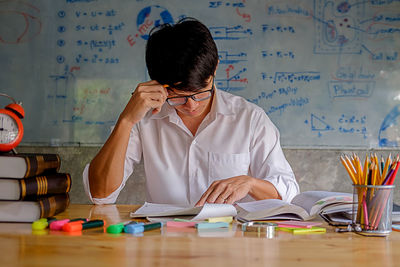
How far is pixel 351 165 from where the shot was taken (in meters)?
0.97

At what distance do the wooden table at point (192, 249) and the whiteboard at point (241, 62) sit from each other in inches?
87.0

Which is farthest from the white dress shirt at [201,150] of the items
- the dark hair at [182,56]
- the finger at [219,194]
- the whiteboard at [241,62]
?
the whiteboard at [241,62]

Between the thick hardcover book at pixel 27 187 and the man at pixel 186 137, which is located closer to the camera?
the thick hardcover book at pixel 27 187

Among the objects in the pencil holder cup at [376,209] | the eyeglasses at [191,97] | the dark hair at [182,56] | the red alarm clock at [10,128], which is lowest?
the pencil holder cup at [376,209]

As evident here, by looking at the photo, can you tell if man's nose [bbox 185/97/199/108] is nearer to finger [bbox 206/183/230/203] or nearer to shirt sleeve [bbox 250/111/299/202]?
shirt sleeve [bbox 250/111/299/202]

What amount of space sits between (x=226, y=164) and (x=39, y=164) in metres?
0.98

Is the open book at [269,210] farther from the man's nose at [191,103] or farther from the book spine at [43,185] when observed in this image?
the man's nose at [191,103]

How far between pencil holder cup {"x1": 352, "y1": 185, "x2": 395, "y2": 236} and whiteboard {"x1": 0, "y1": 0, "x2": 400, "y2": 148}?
2.16 meters

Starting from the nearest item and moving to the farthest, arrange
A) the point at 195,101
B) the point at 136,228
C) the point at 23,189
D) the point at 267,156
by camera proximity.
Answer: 1. the point at 136,228
2. the point at 23,189
3. the point at 195,101
4. the point at 267,156

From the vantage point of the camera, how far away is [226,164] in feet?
6.21

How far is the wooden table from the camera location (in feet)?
2.24

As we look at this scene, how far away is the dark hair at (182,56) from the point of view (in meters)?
1.58

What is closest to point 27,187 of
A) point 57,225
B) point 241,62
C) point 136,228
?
point 57,225

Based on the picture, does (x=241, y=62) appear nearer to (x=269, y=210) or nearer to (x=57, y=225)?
(x=269, y=210)
